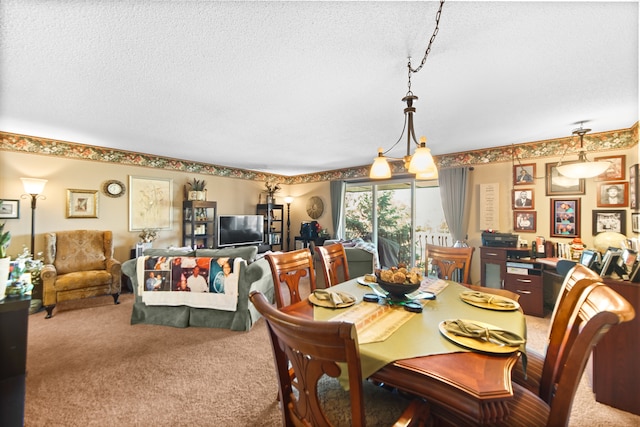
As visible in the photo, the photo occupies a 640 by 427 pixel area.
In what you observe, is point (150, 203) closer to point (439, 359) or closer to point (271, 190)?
point (271, 190)

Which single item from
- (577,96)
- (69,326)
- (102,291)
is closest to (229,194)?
(102,291)

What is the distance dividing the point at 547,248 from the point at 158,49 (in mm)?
4933

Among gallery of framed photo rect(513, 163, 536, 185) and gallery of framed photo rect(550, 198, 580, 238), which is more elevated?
gallery of framed photo rect(513, 163, 536, 185)

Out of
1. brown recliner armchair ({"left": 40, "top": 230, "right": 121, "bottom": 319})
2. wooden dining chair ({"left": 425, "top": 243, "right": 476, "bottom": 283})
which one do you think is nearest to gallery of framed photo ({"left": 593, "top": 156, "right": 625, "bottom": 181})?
wooden dining chair ({"left": 425, "top": 243, "right": 476, "bottom": 283})

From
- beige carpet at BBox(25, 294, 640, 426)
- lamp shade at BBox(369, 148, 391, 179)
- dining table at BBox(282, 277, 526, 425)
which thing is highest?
lamp shade at BBox(369, 148, 391, 179)

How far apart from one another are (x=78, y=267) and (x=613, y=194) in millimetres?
7356

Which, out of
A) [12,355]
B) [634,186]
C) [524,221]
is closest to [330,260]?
[12,355]

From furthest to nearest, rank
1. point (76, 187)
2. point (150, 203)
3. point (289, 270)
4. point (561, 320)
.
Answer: point (150, 203) → point (76, 187) → point (289, 270) → point (561, 320)

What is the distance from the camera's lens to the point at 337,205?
6.01 m

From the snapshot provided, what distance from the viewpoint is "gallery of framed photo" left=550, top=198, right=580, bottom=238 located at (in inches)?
136

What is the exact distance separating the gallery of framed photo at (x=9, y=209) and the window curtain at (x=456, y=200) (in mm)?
6430

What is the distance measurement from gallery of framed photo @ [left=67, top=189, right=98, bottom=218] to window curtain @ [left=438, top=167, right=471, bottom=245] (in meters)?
5.85

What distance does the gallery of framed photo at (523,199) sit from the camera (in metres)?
3.78

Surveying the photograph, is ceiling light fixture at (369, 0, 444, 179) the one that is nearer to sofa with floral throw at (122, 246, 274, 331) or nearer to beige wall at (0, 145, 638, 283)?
sofa with floral throw at (122, 246, 274, 331)
